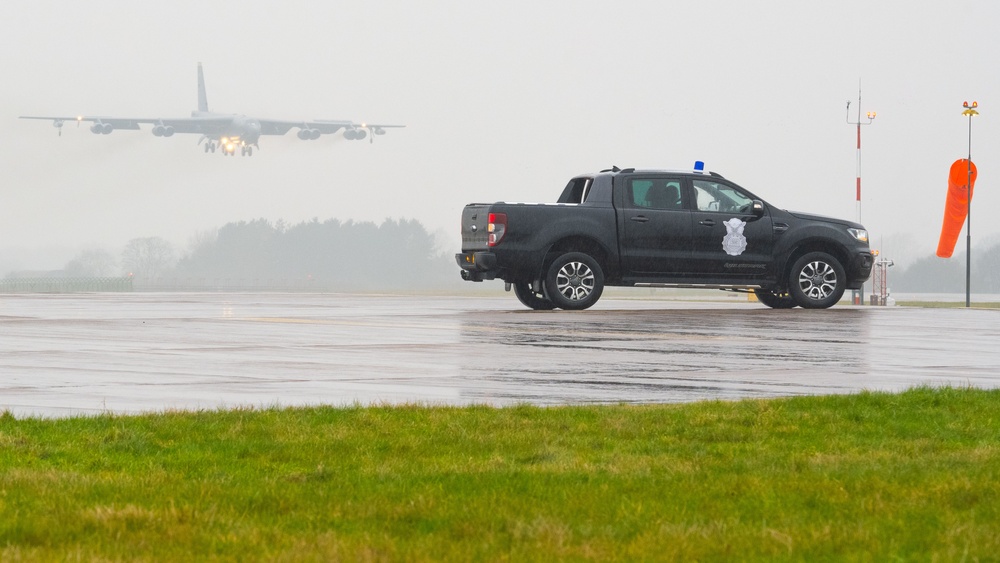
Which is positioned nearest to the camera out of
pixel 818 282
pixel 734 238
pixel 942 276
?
pixel 734 238

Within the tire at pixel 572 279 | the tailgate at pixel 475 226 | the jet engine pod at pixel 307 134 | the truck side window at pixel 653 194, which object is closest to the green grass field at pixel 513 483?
the tire at pixel 572 279

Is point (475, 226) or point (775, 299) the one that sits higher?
point (475, 226)

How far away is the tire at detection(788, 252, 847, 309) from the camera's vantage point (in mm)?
20406

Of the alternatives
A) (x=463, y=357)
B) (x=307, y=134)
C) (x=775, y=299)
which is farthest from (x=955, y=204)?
(x=307, y=134)

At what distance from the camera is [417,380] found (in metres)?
9.93

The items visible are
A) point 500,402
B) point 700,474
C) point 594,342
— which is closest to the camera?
point 700,474

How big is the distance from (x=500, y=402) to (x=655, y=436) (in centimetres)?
174

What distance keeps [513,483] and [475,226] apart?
572 inches

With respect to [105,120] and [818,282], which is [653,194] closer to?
[818,282]

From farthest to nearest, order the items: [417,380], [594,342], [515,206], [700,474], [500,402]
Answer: [515,206]
[594,342]
[417,380]
[500,402]
[700,474]

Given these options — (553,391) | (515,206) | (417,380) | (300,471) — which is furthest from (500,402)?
(515,206)

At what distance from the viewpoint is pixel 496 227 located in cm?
1942

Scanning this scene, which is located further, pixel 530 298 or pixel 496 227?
pixel 530 298

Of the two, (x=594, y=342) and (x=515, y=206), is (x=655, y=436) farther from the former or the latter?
(x=515, y=206)
